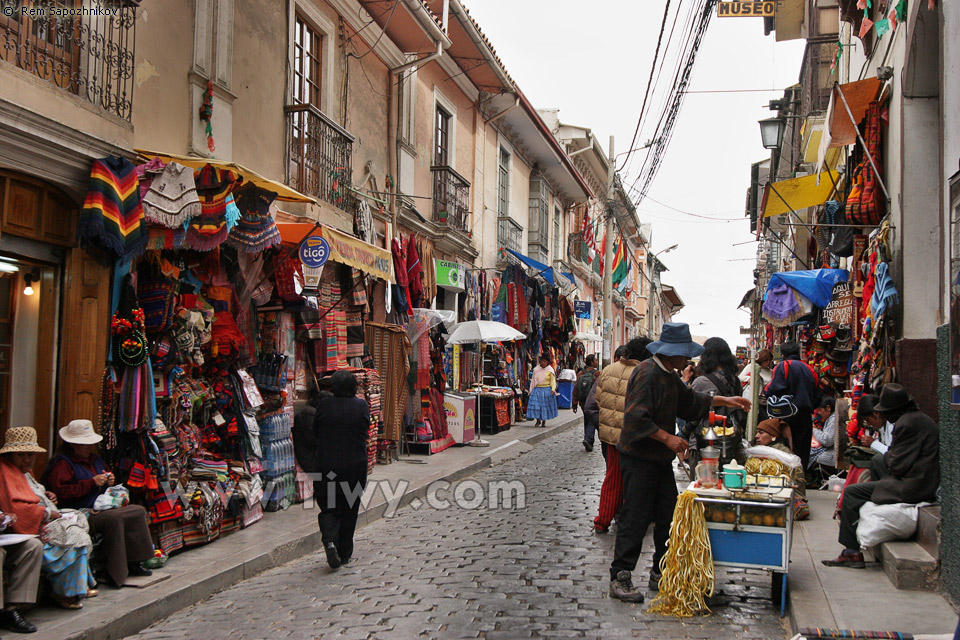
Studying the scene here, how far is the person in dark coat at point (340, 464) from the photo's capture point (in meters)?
6.70

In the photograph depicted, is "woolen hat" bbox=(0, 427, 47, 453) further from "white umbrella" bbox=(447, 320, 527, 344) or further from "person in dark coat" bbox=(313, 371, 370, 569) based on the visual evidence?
"white umbrella" bbox=(447, 320, 527, 344)

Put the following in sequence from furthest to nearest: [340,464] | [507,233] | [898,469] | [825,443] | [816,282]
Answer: [507,233]
[816,282]
[825,443]
[340,464]
[898,469]

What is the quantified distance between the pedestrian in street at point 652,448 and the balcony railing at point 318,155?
6.41 metres

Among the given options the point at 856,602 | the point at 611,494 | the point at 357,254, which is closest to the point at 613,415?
the point at 611,494

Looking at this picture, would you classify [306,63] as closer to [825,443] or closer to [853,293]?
[853,293]

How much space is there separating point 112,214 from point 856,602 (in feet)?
19.7

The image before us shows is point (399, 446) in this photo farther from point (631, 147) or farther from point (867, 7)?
point (631, 147)

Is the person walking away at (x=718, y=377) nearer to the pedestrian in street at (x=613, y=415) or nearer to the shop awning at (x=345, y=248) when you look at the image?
the pedestrian in street at (x=613, y=415)

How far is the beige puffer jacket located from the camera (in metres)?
7.58

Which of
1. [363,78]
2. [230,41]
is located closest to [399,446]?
[363,78]

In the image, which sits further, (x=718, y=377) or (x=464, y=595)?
(x=718, y=377)

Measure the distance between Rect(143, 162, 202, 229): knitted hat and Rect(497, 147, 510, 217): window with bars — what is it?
1393 cm

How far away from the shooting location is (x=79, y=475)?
5992mm

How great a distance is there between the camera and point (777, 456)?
6.66 meters
